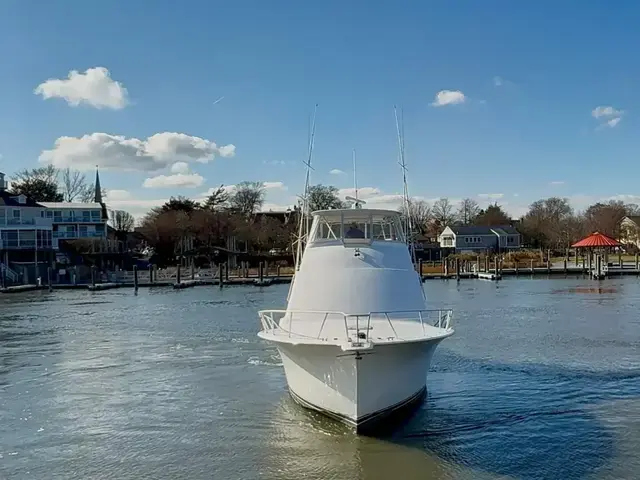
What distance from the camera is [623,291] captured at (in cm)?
5128

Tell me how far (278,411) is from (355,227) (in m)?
5.11

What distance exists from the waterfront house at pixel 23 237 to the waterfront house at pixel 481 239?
66142 millimetres

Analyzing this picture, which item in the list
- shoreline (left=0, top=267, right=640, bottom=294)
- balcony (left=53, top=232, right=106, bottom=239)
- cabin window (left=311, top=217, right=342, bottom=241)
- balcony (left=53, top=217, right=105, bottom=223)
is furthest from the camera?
balcony (left=53, top=217, right=105, bottom=223)

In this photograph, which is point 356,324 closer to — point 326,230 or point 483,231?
point 326,230

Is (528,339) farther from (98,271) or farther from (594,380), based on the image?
(98,271)

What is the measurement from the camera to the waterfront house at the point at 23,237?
71812mm

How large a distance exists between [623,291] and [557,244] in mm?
62456

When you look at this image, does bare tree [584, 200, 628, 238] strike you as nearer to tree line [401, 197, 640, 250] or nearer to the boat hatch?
tree line [401, 197, 640, 250]

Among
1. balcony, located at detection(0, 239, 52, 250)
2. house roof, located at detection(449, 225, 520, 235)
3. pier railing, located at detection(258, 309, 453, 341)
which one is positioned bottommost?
pier railing, located at detection(258, 309, 453, 341)

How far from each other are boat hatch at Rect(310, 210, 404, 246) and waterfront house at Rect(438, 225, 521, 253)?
95.6 metres

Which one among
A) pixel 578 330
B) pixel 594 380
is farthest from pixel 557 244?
pixel 594 380

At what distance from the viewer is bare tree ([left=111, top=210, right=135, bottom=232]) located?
110688mm

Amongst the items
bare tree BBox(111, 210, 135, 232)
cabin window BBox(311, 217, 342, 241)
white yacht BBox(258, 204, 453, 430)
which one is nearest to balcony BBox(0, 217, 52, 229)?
bare tree BBox(111, 210, 135, 232)

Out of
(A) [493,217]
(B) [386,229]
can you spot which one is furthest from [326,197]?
(B) [386,229]
